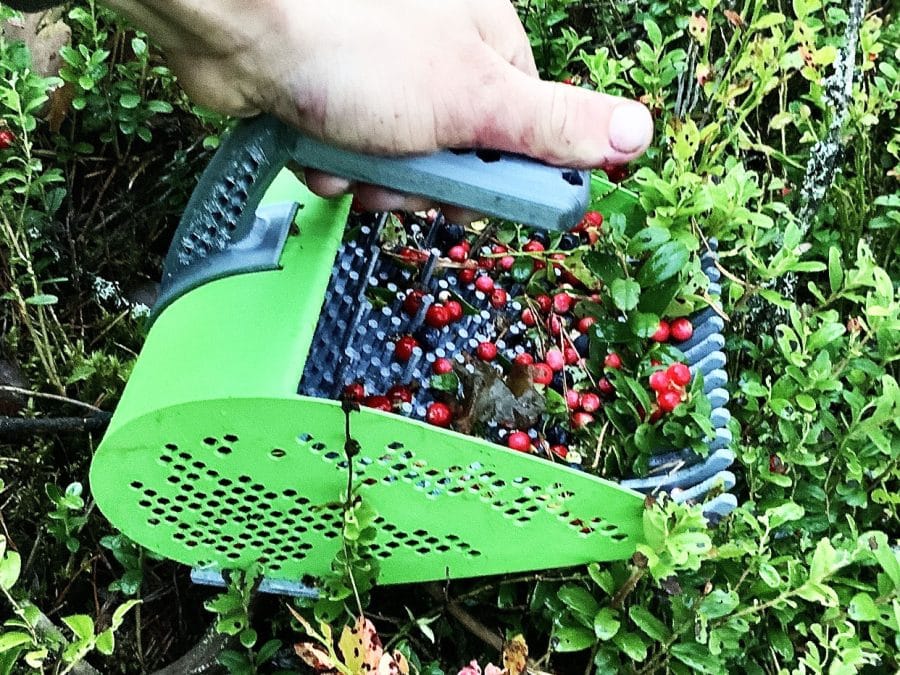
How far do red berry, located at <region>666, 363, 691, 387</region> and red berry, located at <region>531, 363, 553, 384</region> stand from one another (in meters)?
0.16

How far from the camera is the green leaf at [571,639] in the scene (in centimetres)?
98

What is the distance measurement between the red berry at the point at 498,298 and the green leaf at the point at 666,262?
0.22 metres

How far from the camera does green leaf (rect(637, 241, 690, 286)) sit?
42.8 inches

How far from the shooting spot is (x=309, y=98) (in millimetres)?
834

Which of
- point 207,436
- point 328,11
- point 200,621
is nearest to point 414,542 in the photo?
point 207,436

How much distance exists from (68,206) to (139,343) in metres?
0.28

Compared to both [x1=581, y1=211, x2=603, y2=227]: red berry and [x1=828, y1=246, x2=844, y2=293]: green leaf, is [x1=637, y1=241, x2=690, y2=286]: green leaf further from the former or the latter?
[x1=828, y1=246, x2=844, y2=293]: green leaf

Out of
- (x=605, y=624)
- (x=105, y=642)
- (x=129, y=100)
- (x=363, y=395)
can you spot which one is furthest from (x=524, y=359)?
(x=129, y=100)

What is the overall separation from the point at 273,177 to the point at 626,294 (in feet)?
1.53

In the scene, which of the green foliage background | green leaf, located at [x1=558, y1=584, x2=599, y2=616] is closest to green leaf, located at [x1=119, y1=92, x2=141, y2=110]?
the green foliage background

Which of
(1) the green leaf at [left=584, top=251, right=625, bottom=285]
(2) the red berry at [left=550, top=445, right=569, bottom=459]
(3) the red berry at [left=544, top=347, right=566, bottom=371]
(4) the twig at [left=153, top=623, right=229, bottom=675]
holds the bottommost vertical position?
(4) the twig at [left=153, top=623, right=229, bottom=675]

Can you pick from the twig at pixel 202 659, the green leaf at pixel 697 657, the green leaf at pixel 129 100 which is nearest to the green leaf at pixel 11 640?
the twig at pixel 202 659

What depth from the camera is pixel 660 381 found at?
1.06m

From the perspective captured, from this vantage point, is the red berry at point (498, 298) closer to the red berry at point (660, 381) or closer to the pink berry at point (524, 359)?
the pink berry at point (524, 359)
